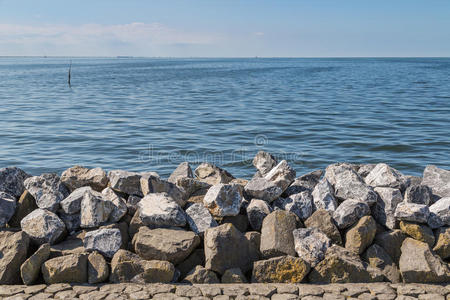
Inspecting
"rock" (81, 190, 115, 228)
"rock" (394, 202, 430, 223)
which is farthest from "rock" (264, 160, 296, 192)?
"rock" (81, 190, 115, 228)

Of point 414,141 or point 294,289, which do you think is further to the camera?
point 414,141

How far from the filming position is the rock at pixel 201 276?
15.3 ft

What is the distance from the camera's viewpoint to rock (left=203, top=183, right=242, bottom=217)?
17.4 ft

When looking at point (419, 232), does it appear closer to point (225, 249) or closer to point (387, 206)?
point (387, 206)

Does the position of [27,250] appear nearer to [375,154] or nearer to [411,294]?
[411,294]

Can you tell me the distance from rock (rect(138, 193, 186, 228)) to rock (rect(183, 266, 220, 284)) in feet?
2.12

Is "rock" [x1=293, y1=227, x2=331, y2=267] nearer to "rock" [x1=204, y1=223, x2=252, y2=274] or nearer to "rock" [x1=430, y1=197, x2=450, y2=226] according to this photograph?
"rock" [x1=204, y1=223, x2=252, y2=274]

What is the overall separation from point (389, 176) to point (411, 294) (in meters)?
1.91

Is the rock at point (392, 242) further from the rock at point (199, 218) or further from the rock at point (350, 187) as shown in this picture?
the rock at point (199, 218)

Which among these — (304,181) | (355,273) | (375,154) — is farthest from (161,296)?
(375,154)

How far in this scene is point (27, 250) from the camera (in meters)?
4.86

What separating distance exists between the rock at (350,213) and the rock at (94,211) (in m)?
2.59

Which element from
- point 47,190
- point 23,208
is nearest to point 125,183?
point 47,190

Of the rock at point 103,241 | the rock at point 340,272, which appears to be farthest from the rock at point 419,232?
the rock at point 103,241
